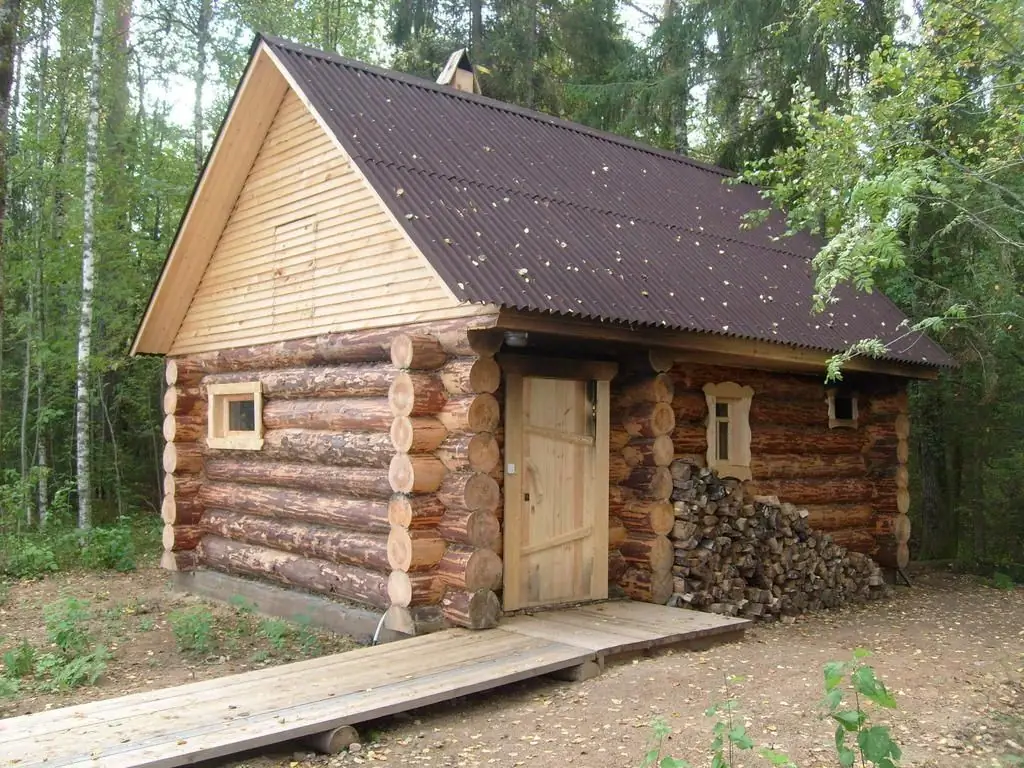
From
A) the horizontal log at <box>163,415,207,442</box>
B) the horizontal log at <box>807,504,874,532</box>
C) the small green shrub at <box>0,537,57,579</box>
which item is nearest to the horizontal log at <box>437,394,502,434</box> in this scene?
the horizontal log at <box>163,415,207,442</box>

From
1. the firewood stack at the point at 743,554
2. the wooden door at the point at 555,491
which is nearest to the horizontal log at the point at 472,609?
the wooden door at the point at 555,491

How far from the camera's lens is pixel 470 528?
7883mm

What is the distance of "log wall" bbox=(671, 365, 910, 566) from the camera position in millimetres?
10258

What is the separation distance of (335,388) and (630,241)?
3.45 m

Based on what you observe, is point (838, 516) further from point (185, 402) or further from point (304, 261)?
point (185, 402)

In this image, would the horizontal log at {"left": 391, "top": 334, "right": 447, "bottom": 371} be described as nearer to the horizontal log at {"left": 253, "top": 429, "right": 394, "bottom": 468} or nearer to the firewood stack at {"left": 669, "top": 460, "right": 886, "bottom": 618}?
the horizontal log at {"left": 253, "top": 429, "right": 394, "bottom": 468}

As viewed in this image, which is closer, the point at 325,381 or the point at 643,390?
the point at 643,390

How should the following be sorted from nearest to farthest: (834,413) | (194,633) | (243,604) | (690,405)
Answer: (194,633)
(690,405)
(243,604)
(834,413)

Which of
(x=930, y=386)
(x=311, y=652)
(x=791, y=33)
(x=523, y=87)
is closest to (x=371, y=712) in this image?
(x=311, y=652)

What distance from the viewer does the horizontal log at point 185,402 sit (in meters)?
11.8

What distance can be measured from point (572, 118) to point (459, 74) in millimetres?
8785

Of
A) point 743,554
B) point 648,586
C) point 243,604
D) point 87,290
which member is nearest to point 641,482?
point 648,586

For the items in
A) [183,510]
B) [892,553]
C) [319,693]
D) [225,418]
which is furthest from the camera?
[892,553]

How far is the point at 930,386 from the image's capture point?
15758 millimetres
